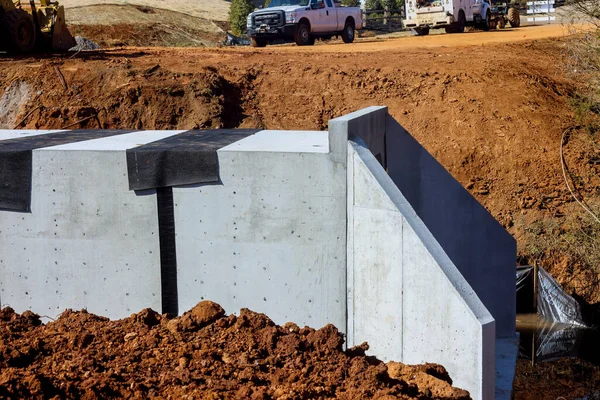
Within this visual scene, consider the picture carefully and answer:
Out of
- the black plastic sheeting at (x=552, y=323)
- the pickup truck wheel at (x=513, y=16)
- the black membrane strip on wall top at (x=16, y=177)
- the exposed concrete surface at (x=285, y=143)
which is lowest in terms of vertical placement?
the black plastic sheeting at (x=552, y=323)

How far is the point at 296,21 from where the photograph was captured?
78.0ft

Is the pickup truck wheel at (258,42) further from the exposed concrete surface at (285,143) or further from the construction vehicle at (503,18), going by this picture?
the exposed concrete surface at (285,143)

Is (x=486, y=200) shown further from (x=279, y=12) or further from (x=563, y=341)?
A: (x=279, y=12)

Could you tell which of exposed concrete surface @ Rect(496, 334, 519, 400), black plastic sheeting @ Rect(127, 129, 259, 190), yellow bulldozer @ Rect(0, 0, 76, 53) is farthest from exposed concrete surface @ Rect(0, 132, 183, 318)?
yellow bulldozer @ Rect(0, 0, 76, 53)

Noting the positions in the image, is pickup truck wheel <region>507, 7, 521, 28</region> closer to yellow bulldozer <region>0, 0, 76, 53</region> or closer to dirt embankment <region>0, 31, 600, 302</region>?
dirt embankment <region>0, 31, 600, 302</region>

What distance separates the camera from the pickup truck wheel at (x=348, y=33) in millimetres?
26312

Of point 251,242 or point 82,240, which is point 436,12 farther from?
point 82,240

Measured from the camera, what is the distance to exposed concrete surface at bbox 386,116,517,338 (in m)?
9.65

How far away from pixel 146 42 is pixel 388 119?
2735cm

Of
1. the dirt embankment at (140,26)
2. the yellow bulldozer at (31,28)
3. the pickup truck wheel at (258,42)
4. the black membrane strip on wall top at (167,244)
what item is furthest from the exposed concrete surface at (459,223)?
the dirt embankment at (140,26)

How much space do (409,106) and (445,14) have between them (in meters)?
14.7

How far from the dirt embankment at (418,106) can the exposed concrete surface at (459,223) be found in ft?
11.0

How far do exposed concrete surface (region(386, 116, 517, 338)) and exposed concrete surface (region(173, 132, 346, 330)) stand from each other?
234 centimetres

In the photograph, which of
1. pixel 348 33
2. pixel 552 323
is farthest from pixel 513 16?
pixel 552 323
